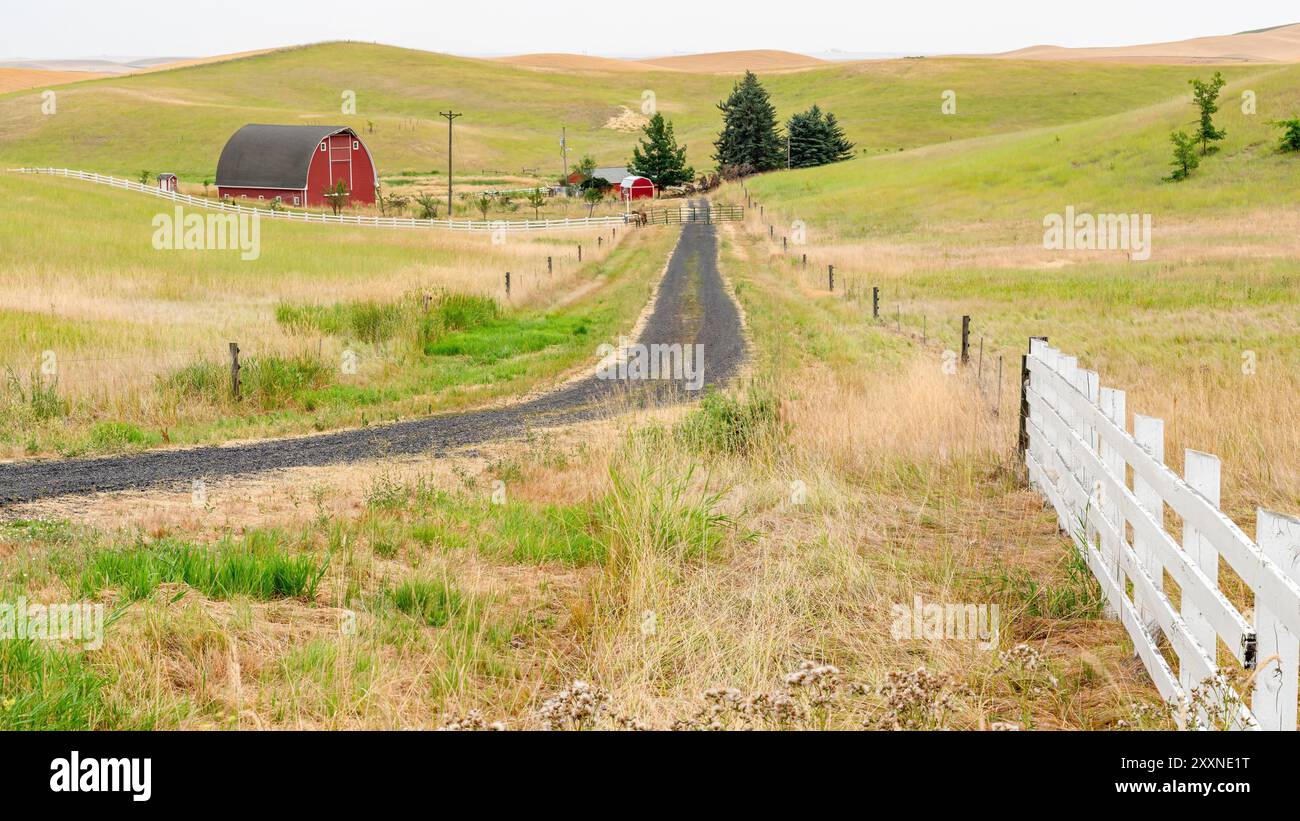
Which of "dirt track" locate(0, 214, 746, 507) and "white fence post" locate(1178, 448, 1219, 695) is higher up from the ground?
"white fence post" locate(1178, 448, 1219, 695)

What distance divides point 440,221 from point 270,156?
917 inches

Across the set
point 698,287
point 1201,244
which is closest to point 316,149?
point 698,287

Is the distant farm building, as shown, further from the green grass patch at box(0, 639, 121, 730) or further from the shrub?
the green grass patch at box(0, 639, 121, 730)

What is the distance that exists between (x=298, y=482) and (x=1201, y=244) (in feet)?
128

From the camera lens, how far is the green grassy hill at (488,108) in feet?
405

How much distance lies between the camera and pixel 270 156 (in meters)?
81.0

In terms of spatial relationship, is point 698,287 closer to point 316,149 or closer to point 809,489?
point 809,489

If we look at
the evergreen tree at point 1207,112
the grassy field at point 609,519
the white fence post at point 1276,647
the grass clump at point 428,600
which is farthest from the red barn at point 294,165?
the white fence post at point 1276,647

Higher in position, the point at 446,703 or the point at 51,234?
the point at 51,234

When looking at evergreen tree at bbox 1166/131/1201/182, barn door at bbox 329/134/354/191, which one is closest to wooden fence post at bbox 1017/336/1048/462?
evergreen tree at bbox 1166/131/1201/182

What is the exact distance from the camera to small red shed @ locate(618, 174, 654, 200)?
313ft

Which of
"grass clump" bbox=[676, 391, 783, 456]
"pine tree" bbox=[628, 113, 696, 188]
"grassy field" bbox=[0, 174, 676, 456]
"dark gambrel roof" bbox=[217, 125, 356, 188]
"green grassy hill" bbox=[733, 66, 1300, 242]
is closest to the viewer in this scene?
"grass clump" bbox=[676, 391, 783, 456]

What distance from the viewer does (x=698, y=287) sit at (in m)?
36.2

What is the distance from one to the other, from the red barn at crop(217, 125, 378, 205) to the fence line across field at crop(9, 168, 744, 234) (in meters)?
8.98
